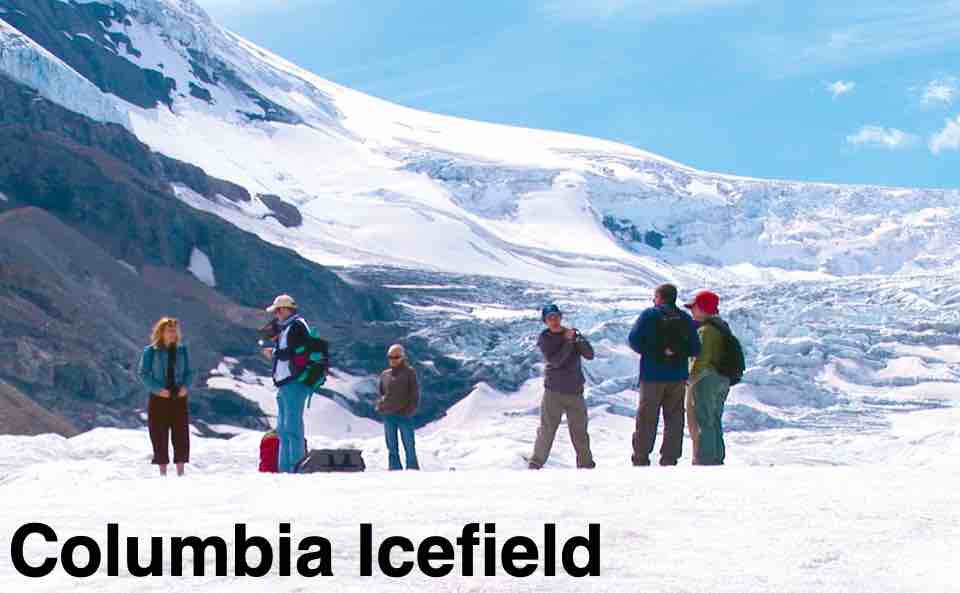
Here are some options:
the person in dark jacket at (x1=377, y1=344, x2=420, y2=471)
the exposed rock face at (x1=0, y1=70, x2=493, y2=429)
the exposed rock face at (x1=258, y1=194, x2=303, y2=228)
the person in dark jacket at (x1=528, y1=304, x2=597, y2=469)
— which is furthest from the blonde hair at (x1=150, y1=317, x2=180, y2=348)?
the exposed rock face at (x1=258, y1=194, x2=303, y2=228)

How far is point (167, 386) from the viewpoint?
531 inches

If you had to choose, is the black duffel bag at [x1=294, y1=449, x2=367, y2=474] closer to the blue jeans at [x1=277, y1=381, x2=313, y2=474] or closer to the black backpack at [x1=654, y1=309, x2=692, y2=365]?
the blue jeans at [x1=277, y1=381, x2=313, y2=474]

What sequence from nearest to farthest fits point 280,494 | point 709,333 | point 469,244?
point 280,494 → point 709,333 → point 469,244

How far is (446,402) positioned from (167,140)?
101813 millimetres

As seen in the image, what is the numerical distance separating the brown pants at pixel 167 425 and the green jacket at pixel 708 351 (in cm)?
469

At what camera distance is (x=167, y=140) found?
193250 millimetres

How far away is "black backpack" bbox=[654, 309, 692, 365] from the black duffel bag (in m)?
3.17

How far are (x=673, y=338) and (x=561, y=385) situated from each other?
4.54ft

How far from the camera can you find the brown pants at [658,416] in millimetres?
13352

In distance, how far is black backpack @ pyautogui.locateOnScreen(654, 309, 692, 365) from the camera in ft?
43.2

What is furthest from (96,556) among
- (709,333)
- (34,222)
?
(34,222)

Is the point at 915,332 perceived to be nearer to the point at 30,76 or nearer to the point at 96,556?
the point at 30,76

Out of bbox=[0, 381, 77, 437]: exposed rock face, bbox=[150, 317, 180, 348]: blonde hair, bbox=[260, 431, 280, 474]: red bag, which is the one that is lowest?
bbox=[0, 381, 77, 437]: exposed rock face

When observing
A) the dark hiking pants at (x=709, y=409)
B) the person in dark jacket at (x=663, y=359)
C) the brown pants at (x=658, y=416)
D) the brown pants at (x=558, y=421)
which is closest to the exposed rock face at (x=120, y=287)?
the brown pants at (x=558, y=421)
